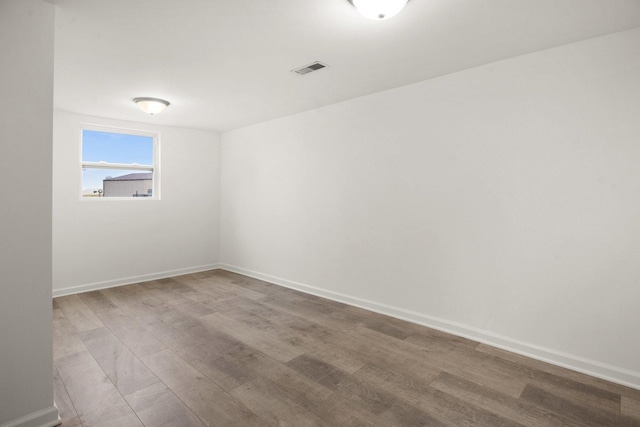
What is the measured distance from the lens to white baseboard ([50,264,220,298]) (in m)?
4.48

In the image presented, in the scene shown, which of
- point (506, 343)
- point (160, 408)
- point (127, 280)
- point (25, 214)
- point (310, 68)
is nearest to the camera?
point (25, 214)

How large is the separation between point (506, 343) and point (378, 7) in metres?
2.84

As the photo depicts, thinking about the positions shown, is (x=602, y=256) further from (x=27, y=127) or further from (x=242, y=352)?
(x=27, y=127)

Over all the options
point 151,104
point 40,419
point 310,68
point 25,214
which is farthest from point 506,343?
point 151,104

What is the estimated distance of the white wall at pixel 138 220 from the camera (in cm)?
448

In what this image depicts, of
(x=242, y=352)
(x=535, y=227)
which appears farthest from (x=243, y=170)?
(x=535, y=227)

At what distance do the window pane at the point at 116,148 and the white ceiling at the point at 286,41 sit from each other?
1183 mm

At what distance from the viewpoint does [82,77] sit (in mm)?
3186

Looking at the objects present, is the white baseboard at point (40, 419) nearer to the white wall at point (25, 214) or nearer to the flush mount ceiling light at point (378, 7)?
the white wall at point (25, 214)

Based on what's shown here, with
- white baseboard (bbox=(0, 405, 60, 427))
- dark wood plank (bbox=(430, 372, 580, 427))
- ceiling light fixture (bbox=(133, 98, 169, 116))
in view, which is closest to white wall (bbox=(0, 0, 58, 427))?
white baseboard (bbox=(0, 405, 60, 427))

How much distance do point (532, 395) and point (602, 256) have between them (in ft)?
3.78

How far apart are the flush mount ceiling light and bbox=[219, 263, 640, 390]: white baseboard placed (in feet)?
8.96

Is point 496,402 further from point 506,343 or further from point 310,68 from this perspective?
point 310,68

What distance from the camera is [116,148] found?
5.07 metres
